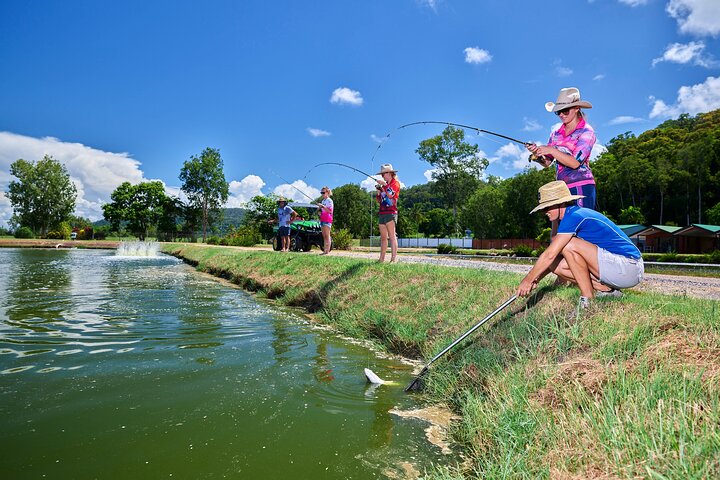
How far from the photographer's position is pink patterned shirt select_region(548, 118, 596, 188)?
171 inches

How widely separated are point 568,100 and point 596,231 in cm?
148

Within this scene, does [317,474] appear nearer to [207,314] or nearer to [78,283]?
[207,314]

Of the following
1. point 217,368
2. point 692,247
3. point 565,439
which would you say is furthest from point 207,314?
point 692,247

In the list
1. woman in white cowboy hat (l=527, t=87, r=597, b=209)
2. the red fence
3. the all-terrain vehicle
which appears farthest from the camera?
the red fence

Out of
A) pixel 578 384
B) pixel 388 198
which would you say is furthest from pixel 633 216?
pixel 578 384

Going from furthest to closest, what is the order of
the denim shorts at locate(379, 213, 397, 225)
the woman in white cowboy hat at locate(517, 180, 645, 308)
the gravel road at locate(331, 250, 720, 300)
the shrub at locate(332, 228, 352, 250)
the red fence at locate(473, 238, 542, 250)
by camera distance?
the red fence at locate(473, 238, 542, 250) → the shrub at locate(332, 228, 352, 250) → the denim shorts at locate(379, 213, 397, 225) → the gravel road at locate(331, 250, 720, 300) → the woman in white cowboy hat at locate(517, 180, 645, 308)

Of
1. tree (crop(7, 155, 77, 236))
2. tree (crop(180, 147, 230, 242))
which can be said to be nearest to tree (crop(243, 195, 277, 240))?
tree (crop(180, 147, 230, 242))

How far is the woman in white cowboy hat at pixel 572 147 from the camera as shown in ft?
14.2

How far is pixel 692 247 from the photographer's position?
125ft

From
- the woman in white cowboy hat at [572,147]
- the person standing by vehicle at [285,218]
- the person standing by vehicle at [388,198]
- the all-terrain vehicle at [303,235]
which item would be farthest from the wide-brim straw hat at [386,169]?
the all-terrain vehicle at [303,235]

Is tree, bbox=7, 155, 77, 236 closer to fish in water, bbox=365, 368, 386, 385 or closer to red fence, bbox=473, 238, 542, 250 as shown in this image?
red fence, bbox=473, 238, 542, 250

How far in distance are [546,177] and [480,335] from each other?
51559mm

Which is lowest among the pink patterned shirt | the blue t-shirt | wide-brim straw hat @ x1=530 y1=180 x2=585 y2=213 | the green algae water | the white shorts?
the green algae water

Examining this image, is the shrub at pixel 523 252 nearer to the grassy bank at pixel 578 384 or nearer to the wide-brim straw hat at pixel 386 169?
the wide-brim straw hat at pixel 386 169
